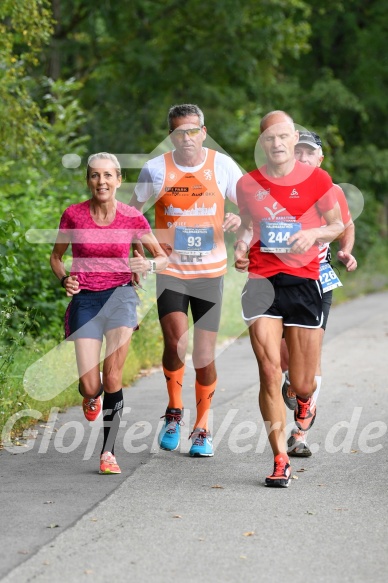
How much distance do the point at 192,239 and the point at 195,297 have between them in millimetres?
434

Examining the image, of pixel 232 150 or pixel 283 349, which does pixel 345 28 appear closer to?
pixel 232 150

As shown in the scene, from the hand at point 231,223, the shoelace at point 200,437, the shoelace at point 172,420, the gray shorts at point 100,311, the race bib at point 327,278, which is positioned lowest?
the shoelace at point 200,437

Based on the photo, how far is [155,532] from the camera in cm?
592

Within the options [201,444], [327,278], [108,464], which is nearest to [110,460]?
[108,464]

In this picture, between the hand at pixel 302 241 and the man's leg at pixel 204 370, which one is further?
the man's leg at pixel 204 370

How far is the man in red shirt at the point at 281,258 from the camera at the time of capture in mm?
7215

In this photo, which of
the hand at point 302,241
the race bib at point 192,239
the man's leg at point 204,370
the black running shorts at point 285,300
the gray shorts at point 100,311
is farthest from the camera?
the man's leg at point 204,370

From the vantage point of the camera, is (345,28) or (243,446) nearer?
(243,446)

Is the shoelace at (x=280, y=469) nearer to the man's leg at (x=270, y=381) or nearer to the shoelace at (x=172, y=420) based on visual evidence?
the man's leg at (x=270, y=381)

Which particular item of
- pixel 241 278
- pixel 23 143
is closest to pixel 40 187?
pixel 23 143

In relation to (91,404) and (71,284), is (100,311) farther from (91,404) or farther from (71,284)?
(91,404)

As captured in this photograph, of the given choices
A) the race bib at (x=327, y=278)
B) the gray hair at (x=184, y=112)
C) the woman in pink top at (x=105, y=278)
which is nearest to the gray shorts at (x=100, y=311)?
the woman in pink top at (x=105, y=278)

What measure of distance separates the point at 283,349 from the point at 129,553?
11.7 ft

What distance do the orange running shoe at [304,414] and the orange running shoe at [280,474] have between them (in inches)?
39.6
